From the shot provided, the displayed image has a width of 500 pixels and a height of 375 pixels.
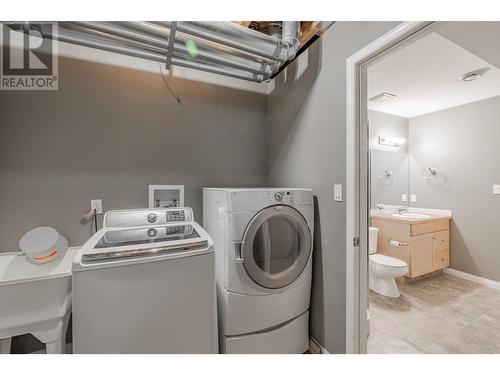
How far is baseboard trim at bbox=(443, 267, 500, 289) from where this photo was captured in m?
2.84

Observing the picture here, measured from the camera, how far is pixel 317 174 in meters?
1.70

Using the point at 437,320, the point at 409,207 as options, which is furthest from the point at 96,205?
the point at 409,207

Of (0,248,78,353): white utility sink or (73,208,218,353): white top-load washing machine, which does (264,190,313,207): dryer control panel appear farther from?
(0,248,78,353): white utility sink

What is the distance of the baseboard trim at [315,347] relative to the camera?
1621mm

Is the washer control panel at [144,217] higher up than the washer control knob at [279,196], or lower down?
lower down

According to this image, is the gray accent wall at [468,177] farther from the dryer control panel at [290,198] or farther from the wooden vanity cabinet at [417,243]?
the dryer control panel at [290,198]

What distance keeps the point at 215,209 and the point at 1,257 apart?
1.41 meters

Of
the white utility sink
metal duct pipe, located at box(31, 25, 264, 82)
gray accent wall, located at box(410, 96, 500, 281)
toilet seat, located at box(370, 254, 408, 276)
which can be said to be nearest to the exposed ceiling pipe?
metal duct pipe, located at box(31, 25, 264, 82)

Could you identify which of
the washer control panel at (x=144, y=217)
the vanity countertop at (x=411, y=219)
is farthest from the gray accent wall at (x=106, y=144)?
the vanity countertop at (x=411, y=219)

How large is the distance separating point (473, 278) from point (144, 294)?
162 inches

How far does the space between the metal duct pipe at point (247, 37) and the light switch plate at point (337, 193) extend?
1.00m

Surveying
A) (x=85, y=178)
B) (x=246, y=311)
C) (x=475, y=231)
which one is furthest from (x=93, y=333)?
(x=475, y=231)

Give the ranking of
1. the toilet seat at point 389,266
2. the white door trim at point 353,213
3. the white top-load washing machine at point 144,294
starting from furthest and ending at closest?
the toilet seat at point 389,266 < the white door trim at point 353,213 < the white top-load washing machine at point 144,294
